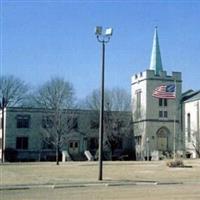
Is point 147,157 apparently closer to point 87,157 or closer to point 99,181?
point 87,157

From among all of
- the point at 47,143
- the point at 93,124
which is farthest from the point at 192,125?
the point at 47,143

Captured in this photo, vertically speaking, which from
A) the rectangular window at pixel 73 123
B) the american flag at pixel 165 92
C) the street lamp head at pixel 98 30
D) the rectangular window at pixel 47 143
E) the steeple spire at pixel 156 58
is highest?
the steeple spire at pixel 156 58

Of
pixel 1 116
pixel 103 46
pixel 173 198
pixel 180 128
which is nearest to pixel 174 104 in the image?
pixel 180 128

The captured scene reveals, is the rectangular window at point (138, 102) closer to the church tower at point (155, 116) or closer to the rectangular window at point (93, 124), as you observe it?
the church tower at point (155, 116)

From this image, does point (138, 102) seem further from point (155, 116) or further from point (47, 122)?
point (47, 122)

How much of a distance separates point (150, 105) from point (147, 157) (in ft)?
28.8

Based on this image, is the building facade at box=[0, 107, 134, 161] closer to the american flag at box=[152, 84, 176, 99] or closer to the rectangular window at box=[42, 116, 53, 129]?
the rectangular window at box=[42, 116, 53, 129]

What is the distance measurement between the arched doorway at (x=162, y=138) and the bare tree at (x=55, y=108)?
46.4 feet

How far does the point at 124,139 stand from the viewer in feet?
276

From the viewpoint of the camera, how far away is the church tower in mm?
80500

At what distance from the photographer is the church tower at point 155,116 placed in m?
80.5

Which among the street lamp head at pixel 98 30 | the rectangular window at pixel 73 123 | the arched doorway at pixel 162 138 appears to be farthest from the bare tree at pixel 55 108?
the street lamp head at pixel 98 30

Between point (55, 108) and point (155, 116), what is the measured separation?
16.0 m

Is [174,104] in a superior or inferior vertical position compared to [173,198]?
superior
